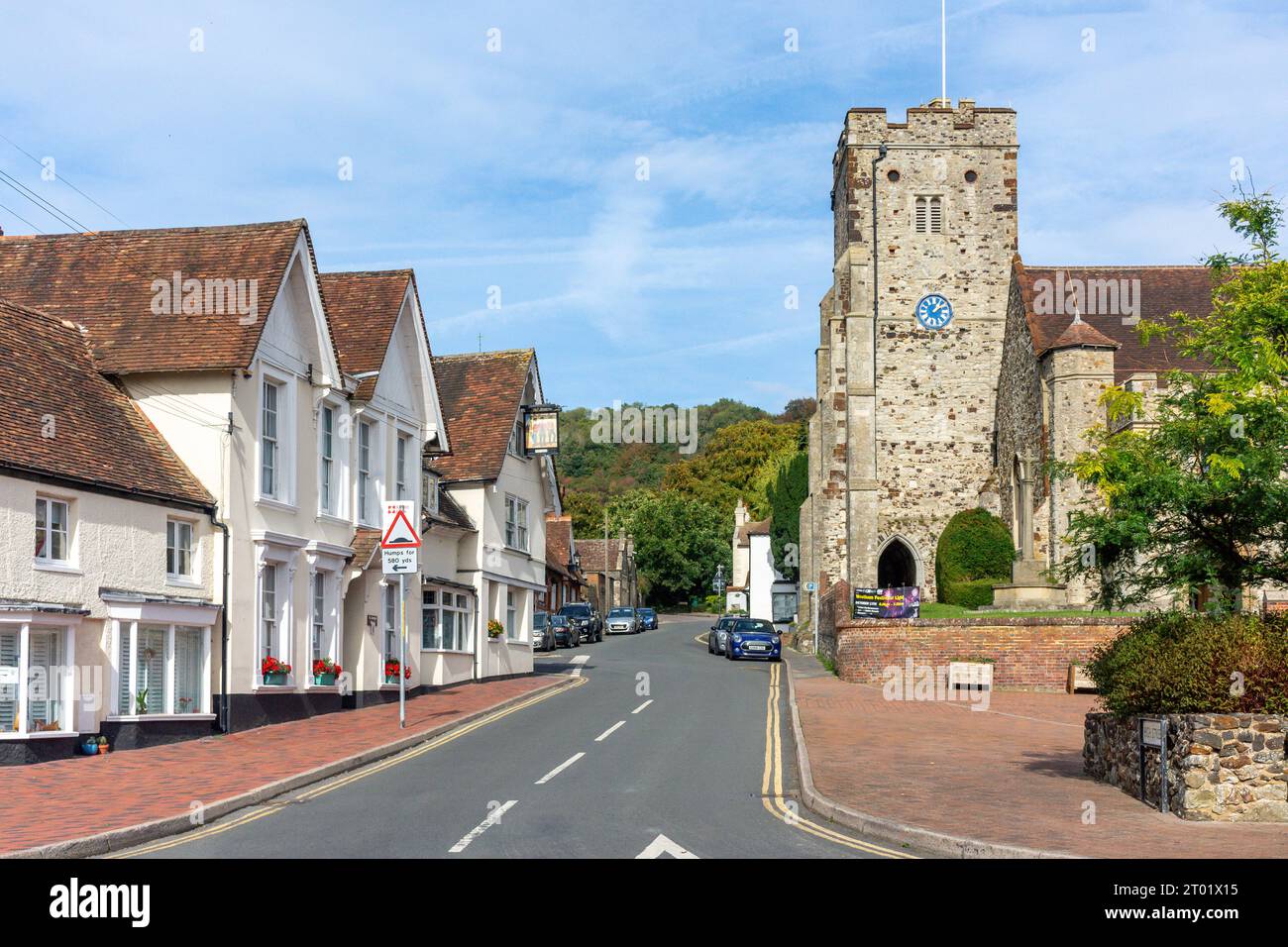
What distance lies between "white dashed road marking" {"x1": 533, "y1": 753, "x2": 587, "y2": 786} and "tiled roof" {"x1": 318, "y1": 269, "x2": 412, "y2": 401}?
11.8 metres

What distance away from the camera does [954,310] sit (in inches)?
2030

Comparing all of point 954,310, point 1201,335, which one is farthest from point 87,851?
point 954,310

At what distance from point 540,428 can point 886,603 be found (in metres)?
11.4

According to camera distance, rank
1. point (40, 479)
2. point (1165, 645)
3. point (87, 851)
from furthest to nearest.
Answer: point (40, 479)
point (1165, 645)
point (87, 851)

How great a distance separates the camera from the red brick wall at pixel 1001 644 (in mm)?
31406

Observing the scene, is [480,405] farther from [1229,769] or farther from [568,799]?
[1229,769]

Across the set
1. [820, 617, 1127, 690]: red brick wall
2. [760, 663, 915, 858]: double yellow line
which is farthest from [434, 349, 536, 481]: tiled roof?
[760, 663, 915, 858]: double yellow line

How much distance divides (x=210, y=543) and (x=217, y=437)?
180cm

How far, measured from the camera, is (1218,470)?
14797 mm

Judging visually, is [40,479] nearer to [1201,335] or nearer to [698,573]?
[1201,335]

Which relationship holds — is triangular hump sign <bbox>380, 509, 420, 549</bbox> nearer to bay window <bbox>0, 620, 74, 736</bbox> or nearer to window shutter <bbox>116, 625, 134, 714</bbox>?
window shutter <bbox>116, 625, 134, 714</bbox>

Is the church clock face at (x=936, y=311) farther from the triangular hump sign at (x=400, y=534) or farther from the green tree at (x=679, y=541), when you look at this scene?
the green tree at (x=679, y=541)

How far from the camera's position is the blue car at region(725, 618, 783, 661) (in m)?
45.2

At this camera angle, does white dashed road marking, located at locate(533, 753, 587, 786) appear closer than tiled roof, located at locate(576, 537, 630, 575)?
Yes
